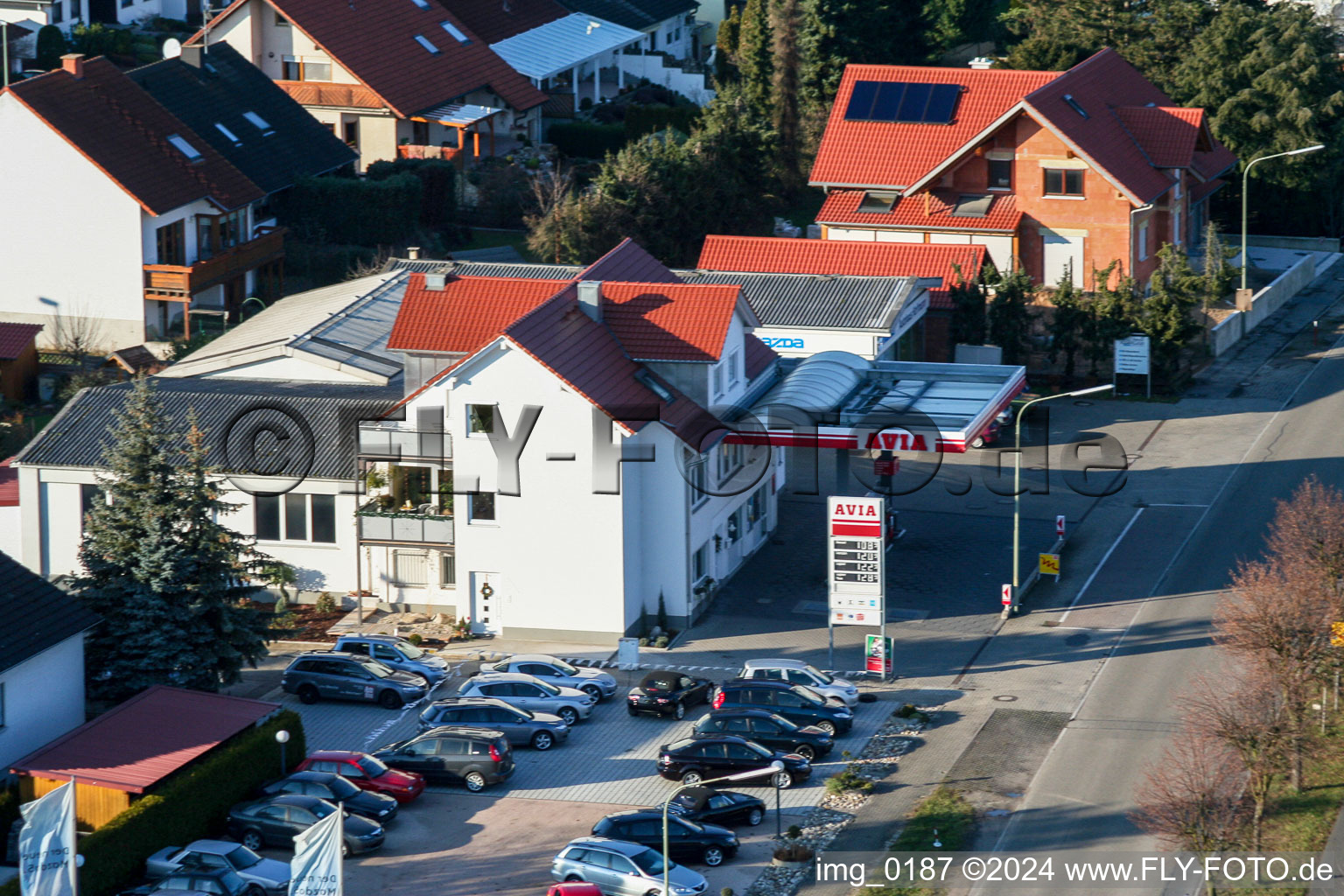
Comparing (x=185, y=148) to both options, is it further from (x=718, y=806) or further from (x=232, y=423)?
(x=718, y=806)

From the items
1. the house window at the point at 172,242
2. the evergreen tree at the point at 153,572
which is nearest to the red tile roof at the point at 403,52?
the house window at the point at 172,242

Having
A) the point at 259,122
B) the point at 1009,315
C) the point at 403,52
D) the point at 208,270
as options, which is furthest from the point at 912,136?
the point at 208,270

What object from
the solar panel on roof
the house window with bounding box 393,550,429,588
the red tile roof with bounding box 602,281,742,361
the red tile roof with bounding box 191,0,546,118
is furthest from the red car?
the red tile roof with bounding box 191,0,546,118

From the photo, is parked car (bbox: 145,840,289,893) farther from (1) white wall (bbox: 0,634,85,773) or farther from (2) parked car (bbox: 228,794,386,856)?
(1) white wall (bbox: 0,634,85,773)

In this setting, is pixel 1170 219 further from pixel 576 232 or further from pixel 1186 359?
pixel 576 232

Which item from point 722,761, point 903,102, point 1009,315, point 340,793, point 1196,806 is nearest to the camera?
point 1196,806

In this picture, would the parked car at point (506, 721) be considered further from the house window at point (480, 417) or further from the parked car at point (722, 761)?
the house window at point (480, 417)

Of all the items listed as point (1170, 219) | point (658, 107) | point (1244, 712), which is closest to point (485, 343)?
point (1244, 712)
